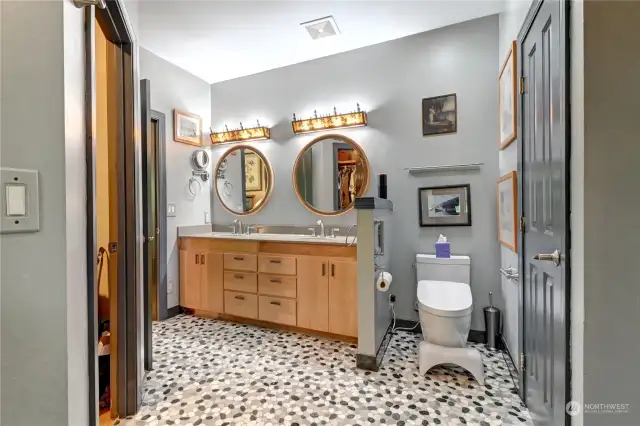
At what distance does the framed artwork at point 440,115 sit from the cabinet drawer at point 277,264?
1.72 meters

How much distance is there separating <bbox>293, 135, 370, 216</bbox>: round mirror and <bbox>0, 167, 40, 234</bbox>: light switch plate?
2.52 meters

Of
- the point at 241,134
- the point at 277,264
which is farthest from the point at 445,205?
the point at 241,134

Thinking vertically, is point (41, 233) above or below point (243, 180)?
below

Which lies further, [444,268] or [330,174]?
[330,174]

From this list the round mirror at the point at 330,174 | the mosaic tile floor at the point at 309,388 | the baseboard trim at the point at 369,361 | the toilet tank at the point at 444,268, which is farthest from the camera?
the round mirror at the point at 330,174

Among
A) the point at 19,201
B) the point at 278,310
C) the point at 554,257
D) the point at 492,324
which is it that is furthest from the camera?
the point at 278,310

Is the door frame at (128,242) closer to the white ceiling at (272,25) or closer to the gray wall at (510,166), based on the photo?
the white ceiling at (272,25)

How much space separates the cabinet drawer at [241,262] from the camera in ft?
9.31

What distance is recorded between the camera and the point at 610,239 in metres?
0.90

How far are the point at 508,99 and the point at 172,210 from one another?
3193mm

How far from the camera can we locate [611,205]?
90 centimetres

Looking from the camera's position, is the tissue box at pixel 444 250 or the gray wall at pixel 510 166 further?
the tissue box at pixel 444 250

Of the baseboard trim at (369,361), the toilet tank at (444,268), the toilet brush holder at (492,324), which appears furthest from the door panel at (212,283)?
the toilet brush holder at (492,324)

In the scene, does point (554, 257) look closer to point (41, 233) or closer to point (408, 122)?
point (41, 233)
